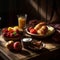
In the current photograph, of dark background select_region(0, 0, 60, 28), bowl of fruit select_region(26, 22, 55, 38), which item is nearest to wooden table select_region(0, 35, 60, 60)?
bowl of fruit select_region(26, 22, 55, 38)

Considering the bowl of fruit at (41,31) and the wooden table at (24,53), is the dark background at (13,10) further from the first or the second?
the wooden table at (24,53)

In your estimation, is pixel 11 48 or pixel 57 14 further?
pixel 57 14

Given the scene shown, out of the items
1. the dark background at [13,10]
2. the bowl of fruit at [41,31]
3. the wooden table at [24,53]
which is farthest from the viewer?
the dark background at [13,10]

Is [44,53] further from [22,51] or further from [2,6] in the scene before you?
[2,6]

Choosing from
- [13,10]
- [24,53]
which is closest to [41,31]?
[24,53]

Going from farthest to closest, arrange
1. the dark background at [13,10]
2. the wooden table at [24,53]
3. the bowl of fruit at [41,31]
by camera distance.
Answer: the dark background at [13,10] → the bowl of fruit at [41,31] → the wooden table at [24,53]

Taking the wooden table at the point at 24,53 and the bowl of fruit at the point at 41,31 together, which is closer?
the wooden table at the point at 24,53

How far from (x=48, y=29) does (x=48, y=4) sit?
86 centimetres

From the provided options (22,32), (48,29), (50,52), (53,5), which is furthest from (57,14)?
(50,52)

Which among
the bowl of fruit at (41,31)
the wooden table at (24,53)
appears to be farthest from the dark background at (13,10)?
the wooden table at (24,53)

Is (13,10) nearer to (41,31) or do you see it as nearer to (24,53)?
(41,31)

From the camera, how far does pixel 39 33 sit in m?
1.95

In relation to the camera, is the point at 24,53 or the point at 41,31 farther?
the point at 41,31

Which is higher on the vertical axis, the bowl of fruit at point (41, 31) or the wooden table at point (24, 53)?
the bowl of fruit at point (41, 31)
